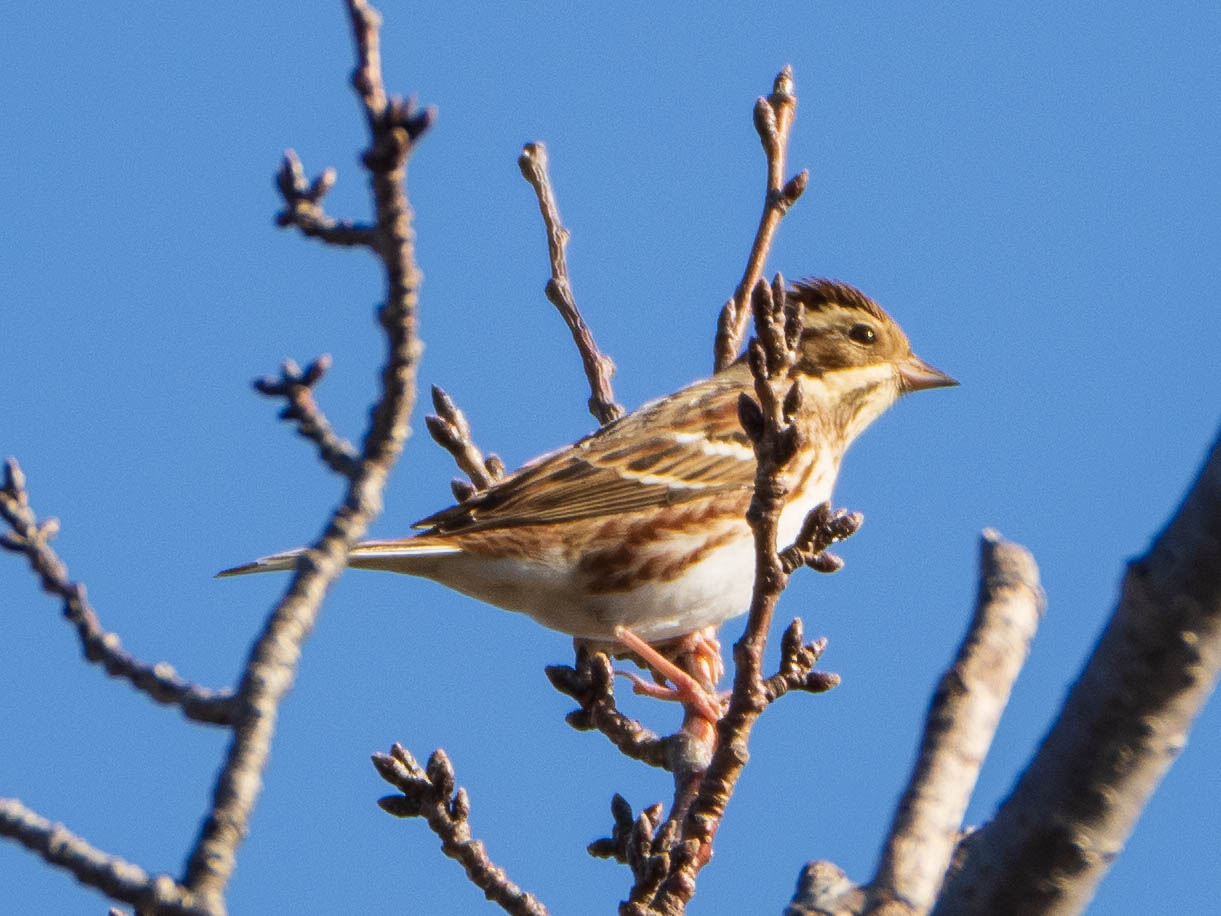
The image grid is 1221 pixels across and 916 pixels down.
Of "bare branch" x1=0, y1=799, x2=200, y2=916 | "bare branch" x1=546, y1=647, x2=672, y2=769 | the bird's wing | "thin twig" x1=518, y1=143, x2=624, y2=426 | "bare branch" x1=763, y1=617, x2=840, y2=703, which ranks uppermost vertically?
"thin twig" x1=518, y1=143, x2=624, y2=426

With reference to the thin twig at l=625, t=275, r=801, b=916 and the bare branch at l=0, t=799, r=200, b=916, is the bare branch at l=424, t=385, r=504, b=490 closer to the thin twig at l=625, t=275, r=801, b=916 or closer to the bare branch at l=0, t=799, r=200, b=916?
the thin twig at l=625, t=275, r=801, b=916

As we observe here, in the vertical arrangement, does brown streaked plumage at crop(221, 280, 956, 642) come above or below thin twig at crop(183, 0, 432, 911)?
above

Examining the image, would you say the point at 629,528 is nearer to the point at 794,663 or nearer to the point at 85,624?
the point at 794,663

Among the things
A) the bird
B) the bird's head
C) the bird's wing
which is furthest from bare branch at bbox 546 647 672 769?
the bird's head

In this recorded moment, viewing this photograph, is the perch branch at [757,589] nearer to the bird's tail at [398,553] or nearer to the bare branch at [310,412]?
the bare branch at [310,412]

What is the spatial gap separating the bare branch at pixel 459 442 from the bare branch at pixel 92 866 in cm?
477

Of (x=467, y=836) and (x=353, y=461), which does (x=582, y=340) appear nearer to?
(x=467, y=836)

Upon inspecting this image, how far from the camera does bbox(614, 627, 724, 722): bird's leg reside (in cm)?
659

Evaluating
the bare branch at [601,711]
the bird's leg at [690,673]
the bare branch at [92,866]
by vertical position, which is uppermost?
the bird's leg at [690,673]

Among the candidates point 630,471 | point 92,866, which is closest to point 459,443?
point 630,471

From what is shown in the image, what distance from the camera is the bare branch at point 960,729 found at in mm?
4957

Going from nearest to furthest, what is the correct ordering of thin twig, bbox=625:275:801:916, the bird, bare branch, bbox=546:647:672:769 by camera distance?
thin twig, bbox=625:275:801:916 < bare branch, bbox=546:647:672:769 < the bird

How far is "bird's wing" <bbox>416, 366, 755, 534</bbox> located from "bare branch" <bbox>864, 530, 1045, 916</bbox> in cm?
144

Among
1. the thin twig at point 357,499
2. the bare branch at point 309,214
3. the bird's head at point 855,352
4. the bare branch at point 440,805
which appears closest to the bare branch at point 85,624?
the thin twig at point 357,499
